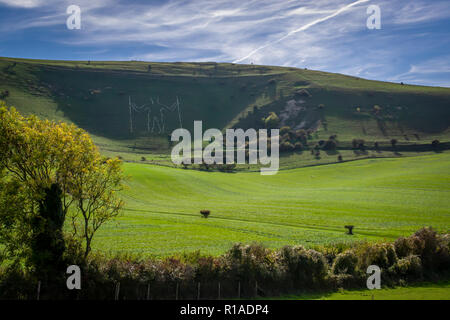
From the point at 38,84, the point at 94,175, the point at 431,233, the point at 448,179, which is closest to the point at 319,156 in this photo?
the point at 448,179

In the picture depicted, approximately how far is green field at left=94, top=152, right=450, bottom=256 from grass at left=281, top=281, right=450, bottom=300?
11.3 meters

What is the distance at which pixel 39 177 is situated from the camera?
24.4 meters

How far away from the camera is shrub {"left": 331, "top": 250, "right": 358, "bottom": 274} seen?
2599cm

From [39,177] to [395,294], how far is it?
27.8 meters

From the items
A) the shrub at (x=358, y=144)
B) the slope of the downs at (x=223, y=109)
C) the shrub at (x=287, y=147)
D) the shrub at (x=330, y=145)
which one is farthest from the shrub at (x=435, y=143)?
the shrub at (x=287, y=147)

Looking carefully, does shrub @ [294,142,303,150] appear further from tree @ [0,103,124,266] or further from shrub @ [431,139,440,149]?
tree @ [0,103,124,266]

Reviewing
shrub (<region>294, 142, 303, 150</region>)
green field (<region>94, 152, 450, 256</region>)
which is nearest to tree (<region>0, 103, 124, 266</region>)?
green field (<region>94, 152, 450, 256</region>)

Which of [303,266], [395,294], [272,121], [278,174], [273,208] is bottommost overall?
[395,294]

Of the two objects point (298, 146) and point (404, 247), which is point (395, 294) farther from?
point (298, 146)

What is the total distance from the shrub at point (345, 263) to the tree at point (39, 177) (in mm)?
19678

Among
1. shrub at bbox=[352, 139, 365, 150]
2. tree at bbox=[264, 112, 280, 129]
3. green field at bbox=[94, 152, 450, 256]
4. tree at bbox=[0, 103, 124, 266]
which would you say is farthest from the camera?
tree at bbox=[264, 112, 280, 129]

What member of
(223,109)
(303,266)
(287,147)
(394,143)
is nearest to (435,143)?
(394,143)

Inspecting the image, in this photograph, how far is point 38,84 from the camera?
581 ft
